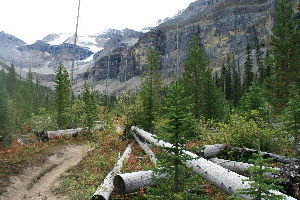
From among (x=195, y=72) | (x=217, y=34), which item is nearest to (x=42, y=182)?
(x=195, y=72)

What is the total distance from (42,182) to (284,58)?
21.4 m

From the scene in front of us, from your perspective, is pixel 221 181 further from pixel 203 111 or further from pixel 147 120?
pixel 203 111

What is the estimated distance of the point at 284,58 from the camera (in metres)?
17.6

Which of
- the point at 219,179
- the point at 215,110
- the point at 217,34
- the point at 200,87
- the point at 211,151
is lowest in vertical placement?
the point at 211,151

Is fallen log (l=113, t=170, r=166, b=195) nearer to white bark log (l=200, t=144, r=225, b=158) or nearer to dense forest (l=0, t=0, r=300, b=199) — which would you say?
dense forest (l=0, t=0, r=300, b=199)

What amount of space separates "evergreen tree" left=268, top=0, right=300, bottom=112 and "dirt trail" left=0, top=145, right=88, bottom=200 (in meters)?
17.8

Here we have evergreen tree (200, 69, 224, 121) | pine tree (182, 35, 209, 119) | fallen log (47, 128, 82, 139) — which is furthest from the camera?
pine tree (182, 35, 209, 119)

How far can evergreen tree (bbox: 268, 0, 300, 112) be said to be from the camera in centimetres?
1712

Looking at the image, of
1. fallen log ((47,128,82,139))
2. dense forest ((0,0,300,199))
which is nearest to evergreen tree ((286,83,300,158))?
dense forest ((0,0,300,199))

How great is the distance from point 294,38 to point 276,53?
6.19ft

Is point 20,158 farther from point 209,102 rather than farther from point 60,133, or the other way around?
point 209,102

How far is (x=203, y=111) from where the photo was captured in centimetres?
2108

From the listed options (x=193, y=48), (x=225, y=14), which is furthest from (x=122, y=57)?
(x=193, y=48)

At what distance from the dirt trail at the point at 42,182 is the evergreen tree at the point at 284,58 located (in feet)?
58.4
